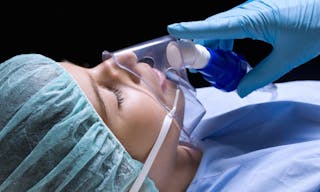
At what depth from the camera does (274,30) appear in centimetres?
111

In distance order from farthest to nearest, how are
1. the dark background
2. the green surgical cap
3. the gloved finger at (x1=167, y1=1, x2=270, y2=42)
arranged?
1. the dark background
2. the gloved finger at (x1=167, y1=1, x2=270, y2=42)
3. the green surgical cap

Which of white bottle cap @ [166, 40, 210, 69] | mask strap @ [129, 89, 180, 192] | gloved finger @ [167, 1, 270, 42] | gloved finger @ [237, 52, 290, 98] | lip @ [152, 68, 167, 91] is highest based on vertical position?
gloved finger @ [167, 1, 270, 42]

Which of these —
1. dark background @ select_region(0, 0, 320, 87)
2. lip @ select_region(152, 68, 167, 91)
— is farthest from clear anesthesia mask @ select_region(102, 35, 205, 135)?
dark background @ select_region(0, 0, 320, 87)

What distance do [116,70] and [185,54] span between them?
0.55ft

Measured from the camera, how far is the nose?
1080 mm

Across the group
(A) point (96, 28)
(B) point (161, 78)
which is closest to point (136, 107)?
(B) point (161, 78)

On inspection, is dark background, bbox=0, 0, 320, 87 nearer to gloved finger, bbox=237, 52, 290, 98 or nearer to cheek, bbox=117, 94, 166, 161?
gloved finger, bbox=237, 52, 290, 98

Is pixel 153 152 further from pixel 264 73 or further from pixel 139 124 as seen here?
pixel 264 73

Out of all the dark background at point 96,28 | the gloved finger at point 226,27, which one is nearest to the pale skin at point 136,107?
the gloved finger at point 226,27

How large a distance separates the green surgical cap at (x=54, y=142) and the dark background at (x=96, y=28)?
2.24 ft

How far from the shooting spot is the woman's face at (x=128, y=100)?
1.02 meters

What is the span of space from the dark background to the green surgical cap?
2.24ft

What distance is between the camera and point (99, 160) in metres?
0.98

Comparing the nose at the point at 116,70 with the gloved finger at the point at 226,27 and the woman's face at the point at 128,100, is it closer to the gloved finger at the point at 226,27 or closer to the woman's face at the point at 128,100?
the woman's face at the point at 128,100
